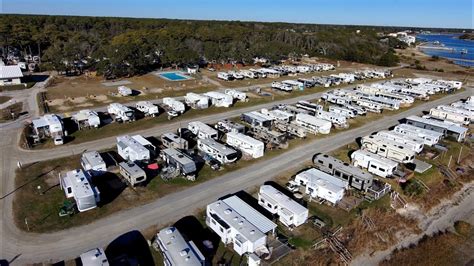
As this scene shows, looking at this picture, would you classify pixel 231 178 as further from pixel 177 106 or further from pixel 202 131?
pixel 177 106

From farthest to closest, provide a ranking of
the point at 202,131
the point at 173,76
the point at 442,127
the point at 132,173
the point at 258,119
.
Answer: the point at 173,76 < the point at 258,119 < the point at 442,127 < the point at 202,131 < the point at 132,173

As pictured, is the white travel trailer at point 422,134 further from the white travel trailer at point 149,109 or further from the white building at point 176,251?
the white travel trailer at point 149,109

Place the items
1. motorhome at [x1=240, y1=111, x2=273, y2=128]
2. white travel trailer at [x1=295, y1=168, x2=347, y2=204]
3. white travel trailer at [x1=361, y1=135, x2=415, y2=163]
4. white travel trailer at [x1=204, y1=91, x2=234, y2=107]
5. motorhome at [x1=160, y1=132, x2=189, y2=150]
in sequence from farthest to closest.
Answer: white travel trailer at [x1=204, y1=91, x2=234, y2=107], motorhome at [x1=240, y1=111, x2=273, y2=128], motorhome at [x1=160, y1=132, x2=189, y2=150], white travel trailer at [x1=361, y1=135, x2=415, y2=163], white travel trailer at [x1=295, y1=168, x2=347, y2=204]

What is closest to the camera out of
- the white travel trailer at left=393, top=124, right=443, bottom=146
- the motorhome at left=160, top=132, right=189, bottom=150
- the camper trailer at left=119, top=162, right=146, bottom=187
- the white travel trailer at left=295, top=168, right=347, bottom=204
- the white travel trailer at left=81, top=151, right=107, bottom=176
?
the white travel trailer at left=295, top=168, right=347, bottom=204

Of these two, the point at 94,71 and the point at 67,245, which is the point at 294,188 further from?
the point at 94,71

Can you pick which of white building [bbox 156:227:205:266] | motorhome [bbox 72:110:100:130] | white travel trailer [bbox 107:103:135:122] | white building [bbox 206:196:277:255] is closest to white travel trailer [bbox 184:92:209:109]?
white travel trailer [bbox 107:103:135:122]

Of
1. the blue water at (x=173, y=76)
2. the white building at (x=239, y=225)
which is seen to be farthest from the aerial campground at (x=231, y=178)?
the blue water at (x=173, y=76)

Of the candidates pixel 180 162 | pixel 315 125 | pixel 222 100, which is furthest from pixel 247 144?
pixel 222 100

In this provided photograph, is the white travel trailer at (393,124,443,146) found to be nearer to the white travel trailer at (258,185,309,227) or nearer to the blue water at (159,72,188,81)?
the white travel trailer at (258,185,309,227)
